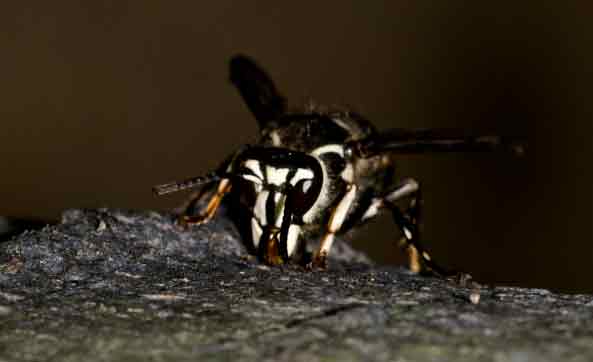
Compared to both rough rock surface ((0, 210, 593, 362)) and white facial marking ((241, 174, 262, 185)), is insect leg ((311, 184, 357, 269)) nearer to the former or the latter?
rough rock surface ((0, 210, 593, 362))

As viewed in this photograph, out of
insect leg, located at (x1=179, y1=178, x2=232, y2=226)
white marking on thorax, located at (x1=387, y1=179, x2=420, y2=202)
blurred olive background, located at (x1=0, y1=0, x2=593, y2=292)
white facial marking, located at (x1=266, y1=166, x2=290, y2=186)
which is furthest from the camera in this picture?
blurred olive background, located at (x1=0, y1=0, x2=593, y2=292)

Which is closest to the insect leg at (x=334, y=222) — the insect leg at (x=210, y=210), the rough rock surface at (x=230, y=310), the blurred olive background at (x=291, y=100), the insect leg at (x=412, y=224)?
the rough rock surface at (x=230, y=310)

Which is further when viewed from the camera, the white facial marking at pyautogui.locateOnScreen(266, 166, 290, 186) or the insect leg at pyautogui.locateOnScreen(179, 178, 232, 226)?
the insect leg at pyautogui.locateOnScreen(179, 178, 232, 226)

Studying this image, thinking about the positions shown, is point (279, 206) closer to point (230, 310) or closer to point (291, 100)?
point (230, 310)

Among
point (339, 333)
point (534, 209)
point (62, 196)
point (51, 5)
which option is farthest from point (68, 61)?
point (339, 333)

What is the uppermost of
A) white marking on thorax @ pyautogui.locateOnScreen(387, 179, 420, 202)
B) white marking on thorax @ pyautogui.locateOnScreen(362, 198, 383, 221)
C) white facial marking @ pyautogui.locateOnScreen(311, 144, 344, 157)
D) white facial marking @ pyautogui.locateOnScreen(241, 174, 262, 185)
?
white facial marking @ pyautogui.locateOnScreen(311, 144, 344, 157)

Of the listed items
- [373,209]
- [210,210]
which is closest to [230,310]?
[210,210]

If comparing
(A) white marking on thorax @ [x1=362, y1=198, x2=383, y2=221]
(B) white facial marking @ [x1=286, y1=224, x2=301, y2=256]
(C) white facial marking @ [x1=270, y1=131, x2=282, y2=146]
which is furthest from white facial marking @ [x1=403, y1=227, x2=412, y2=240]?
(C) white facial marking @ [x1=270, y1=131, x2=282, y2=146]
